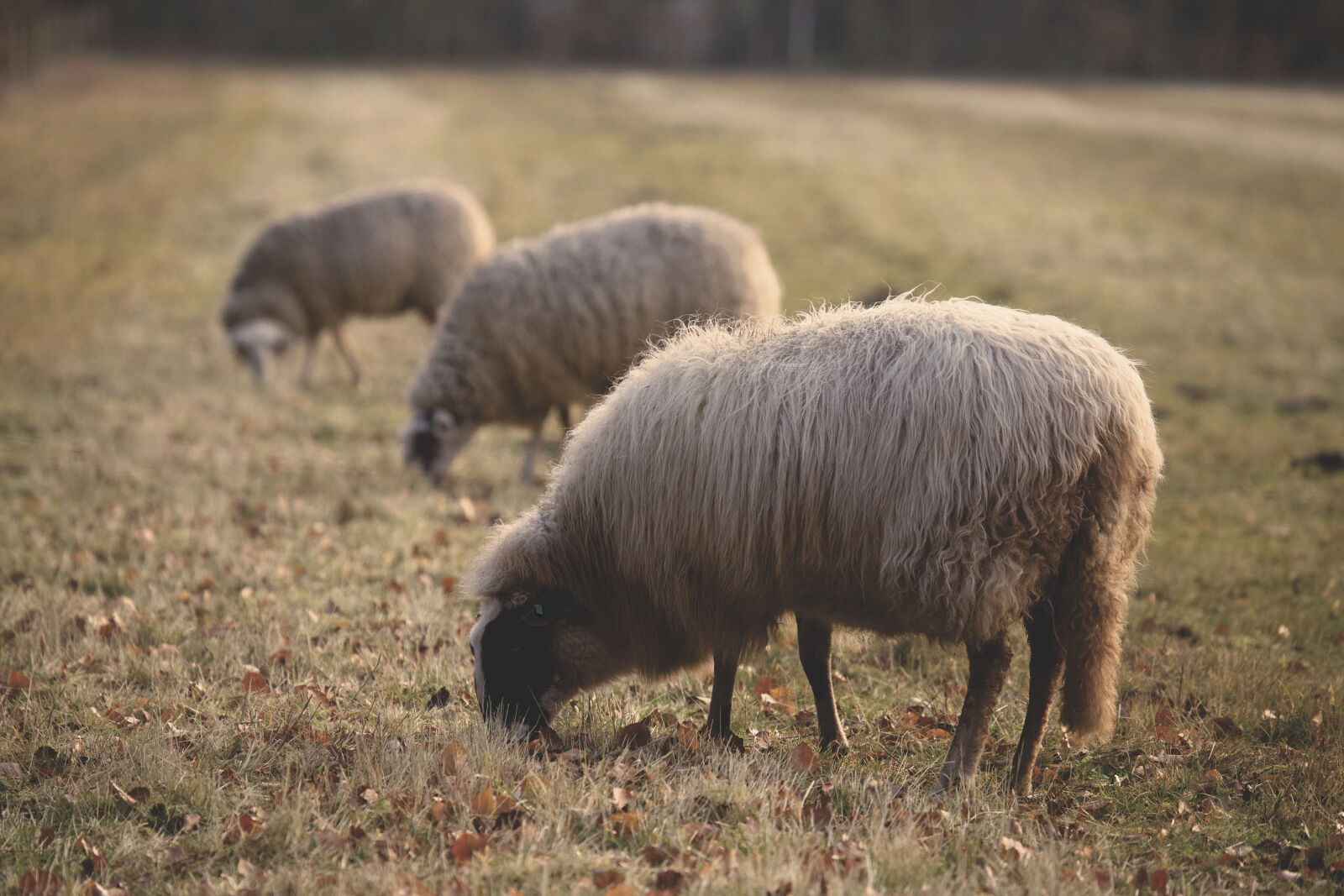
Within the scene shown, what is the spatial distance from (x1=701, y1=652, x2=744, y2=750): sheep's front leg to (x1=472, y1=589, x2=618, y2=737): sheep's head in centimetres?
50

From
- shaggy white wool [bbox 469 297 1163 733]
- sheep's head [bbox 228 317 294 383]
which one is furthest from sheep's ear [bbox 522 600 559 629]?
sheep's head [bbox 228 317 294 383]

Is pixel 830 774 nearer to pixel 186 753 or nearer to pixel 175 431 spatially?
pixel 186 753

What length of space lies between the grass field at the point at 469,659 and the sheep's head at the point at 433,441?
26 cm

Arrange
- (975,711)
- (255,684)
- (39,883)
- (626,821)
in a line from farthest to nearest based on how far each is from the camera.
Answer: (255,684) → (975,711) → (626,821) → (39,883)

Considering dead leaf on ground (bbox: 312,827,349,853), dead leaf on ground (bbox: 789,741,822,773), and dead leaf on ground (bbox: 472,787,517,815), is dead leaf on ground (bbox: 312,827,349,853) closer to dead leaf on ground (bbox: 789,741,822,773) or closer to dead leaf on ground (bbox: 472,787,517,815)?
dead leaf on ground (bbox: 472,787,517,815)

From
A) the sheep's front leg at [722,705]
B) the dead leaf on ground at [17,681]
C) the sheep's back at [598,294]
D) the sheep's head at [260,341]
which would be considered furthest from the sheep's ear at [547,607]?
the sheep's head at [260,341]

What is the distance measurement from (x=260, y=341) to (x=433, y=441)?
4.60 meters

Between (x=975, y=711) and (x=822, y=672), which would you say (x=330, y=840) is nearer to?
(x=822, y=672)

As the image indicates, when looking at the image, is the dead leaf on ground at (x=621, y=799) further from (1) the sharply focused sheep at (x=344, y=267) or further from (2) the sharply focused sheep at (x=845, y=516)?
(1) the sharply focused sheep at (x=344, y=267)

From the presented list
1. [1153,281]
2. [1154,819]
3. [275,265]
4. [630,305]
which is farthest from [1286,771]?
[1153,281]

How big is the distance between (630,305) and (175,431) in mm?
4534

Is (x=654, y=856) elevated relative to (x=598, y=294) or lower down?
lower down

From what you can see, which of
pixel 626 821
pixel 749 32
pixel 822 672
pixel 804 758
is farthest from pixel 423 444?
pixel 749 32

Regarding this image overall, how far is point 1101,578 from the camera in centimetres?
402
